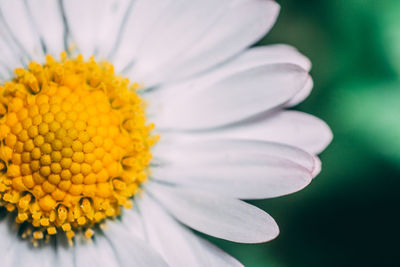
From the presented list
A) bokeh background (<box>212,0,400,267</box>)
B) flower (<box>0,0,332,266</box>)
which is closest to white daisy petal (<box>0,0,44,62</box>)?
flower (<box>0,0,332,266</box>)

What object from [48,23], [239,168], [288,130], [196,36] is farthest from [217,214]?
[48,23]

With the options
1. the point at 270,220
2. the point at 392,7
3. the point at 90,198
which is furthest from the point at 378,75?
the point at 90,198

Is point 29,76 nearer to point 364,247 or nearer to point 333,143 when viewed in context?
point 333,143

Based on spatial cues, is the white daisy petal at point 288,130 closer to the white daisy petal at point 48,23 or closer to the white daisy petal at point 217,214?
the white daisy petal at point 217,214

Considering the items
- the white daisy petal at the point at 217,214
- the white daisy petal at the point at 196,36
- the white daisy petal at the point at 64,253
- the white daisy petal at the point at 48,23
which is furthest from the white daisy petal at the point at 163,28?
the white daisy petal at the point at 64,253

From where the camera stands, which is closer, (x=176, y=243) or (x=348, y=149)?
(x=176, y=243)

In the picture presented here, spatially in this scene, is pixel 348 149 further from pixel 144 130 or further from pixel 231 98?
pixel 144 130

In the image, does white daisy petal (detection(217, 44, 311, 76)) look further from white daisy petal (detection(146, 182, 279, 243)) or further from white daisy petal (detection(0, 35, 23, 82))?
white daisy petal (detection(0, 35, 23, 82))
